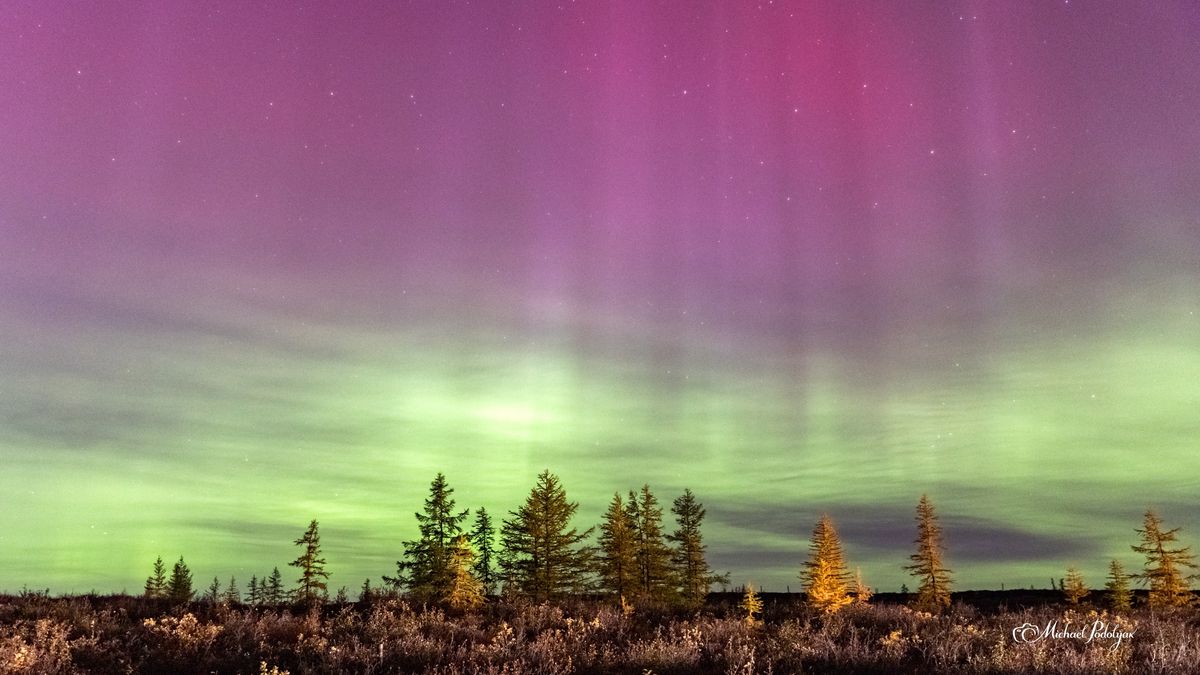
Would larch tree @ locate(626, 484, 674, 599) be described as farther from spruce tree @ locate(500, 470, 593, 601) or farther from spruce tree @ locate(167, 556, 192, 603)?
spruce tree @ locate(167, 556, 192, 603)

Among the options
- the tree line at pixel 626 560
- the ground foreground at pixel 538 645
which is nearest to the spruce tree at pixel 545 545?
the tree line at pixel 626 560

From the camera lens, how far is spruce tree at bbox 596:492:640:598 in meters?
53.8

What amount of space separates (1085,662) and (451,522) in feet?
135

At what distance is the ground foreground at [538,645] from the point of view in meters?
11.6

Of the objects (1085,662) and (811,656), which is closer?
(1085,662)

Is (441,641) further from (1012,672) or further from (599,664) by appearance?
(1012,672)

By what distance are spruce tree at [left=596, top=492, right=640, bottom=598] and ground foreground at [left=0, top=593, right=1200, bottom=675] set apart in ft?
120

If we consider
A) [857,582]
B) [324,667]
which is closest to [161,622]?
[324,667]

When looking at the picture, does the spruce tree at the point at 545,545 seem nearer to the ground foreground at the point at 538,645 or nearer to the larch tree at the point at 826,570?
the larch tree at the point at 826,570

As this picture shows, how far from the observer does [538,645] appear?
13.3m

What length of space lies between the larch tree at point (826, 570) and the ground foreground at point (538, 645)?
23.0 m

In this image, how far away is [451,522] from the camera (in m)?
48.3

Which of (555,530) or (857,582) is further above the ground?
(555,530)

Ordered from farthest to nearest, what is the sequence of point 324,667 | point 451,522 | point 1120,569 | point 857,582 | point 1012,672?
point 1120,569 → point 451,522 → point 857,582 → point 324,667 → point 1012,672
